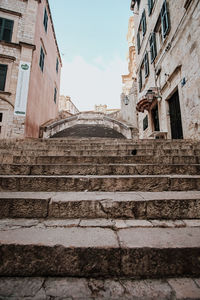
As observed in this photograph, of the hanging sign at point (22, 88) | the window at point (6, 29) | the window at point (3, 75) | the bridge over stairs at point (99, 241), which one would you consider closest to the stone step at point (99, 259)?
the bridge over stairs at point (99, 241)

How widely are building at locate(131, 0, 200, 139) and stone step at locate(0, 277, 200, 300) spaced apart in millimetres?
5307

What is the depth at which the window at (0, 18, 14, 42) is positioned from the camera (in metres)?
9.71

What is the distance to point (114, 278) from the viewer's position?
3.59 ft

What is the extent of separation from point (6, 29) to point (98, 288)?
14.0 metres

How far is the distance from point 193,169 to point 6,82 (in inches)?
428

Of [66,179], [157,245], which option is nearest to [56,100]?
[66,179]

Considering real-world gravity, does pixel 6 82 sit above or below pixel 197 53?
above

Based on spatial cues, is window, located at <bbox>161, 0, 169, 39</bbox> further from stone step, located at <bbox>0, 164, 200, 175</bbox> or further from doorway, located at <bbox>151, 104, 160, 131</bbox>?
stone step, located at <bbox>0, 164, 200, 175</bbox>

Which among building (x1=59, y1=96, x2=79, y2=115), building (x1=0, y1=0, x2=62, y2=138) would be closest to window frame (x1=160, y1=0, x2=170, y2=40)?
building (x1=0, y1=0, x2=62, y2=138)

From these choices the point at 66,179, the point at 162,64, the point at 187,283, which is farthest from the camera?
the point at 162,64

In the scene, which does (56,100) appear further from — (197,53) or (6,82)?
(197,53)

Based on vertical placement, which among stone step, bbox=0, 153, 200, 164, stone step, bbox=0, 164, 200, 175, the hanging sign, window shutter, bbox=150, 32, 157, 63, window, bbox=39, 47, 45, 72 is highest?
window, bbox=39, 47, 45, 72

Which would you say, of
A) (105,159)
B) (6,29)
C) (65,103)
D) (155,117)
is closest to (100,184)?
(105,159)

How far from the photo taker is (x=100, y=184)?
6.98 feet
